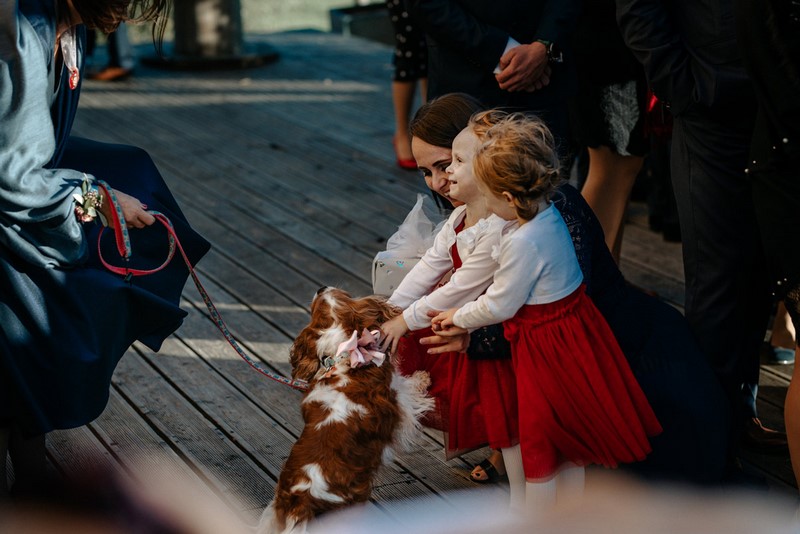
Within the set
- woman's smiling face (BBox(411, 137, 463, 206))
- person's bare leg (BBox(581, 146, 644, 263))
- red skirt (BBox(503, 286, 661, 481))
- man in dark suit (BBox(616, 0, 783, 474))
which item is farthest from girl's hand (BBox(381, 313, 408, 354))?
person's bare leg (BBox(581, 146, 644, 263))

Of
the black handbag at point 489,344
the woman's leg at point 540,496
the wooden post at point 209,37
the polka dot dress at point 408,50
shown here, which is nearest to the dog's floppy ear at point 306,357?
the black handbag at point 489,344

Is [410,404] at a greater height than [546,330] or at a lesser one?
lesser

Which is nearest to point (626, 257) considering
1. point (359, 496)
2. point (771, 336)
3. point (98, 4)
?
point (771, 336)

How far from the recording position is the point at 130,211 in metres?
2.55

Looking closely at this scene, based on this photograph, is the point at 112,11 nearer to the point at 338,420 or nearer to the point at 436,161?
the point at 436,161

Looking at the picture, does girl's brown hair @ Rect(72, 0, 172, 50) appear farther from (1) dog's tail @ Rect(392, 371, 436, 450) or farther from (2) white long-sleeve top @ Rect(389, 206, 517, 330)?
(1) dog's tail @ Rect(392, 371, 436, 450)

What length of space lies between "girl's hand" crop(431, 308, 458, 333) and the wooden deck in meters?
0.58

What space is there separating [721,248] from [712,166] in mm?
240

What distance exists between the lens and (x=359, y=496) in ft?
8.28

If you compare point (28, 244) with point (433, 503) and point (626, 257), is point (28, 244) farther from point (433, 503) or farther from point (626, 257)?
point (626, 257)

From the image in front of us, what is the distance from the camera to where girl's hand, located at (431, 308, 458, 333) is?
263 cm

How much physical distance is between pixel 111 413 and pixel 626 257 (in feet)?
8.09

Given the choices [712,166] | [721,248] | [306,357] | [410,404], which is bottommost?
[410,404]

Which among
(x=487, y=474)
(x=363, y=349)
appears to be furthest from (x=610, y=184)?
(x=363, y=349)
